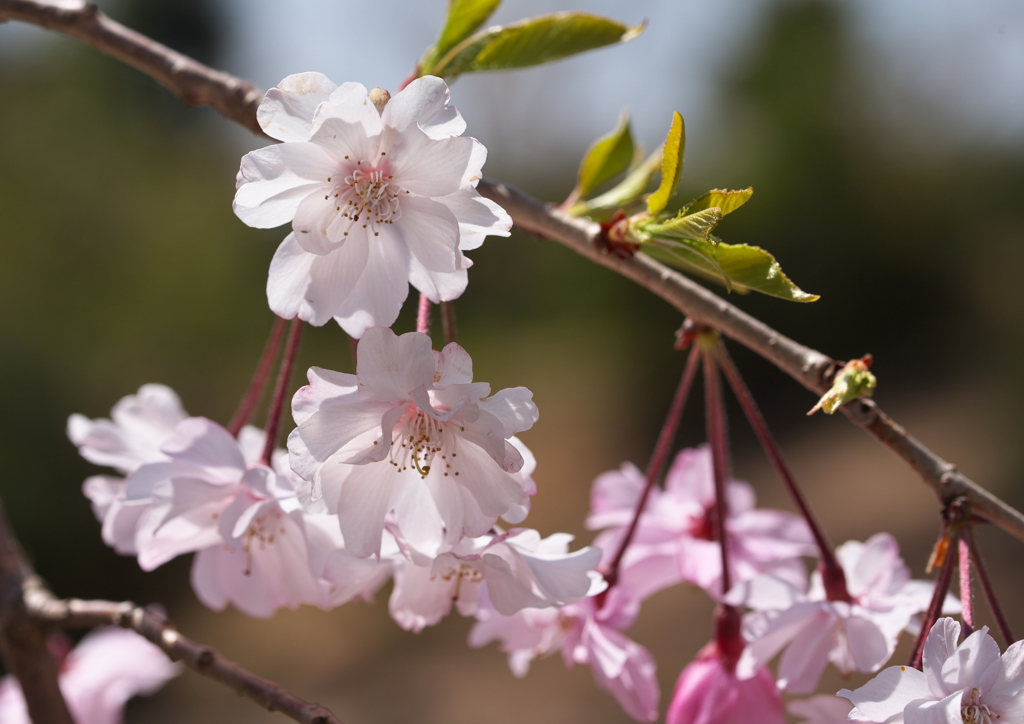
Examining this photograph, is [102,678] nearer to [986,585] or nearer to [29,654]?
[29,654]

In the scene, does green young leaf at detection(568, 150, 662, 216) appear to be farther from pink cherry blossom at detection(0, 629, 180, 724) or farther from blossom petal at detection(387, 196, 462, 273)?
pink cherry blossom at detection(0, 629, 180, 724)

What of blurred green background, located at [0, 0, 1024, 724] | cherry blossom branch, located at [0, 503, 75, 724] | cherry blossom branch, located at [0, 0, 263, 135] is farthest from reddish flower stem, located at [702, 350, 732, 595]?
blurred green background, located at [0, 0, 1024, 724]

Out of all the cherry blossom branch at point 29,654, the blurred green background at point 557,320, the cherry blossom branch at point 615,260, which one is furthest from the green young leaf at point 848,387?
the blurred green background at point 557,320

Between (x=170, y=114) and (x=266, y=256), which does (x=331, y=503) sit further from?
(x=170, y=114)

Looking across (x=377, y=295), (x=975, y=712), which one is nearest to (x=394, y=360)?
(x=377, y=295)

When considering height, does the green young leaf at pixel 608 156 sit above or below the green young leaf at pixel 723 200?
above

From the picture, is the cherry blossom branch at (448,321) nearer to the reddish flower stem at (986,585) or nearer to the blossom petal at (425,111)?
the blossom petal at (425,111)
